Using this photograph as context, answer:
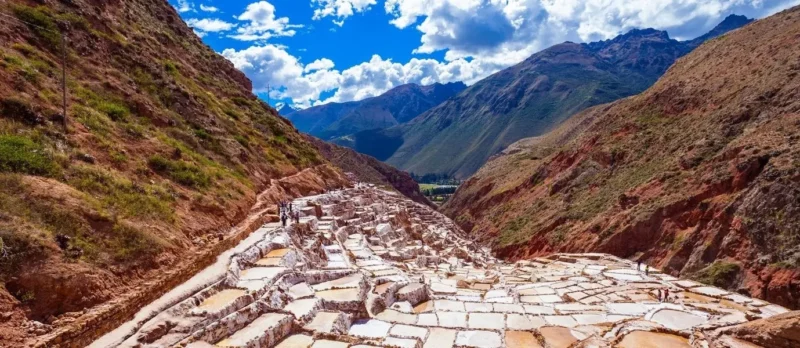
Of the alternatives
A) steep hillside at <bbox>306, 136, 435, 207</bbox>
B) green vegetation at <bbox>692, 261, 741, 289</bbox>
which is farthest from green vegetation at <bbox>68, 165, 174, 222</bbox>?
steep hillside at <bbox>306, 136, 435, 207</bbox>

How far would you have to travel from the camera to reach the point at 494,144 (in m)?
157

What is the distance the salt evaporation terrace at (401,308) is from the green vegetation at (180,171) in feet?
8.83

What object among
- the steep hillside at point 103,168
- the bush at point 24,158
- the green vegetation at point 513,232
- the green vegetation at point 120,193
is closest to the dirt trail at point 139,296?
the steep hillside at point 103,168

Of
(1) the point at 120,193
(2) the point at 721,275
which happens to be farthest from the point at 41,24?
(2) the point at 721,275

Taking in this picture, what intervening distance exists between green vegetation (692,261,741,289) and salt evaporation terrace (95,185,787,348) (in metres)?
6.68

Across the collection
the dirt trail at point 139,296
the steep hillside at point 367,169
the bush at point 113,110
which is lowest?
the dirt trail at point 139,296

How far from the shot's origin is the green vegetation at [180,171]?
13.8 meters

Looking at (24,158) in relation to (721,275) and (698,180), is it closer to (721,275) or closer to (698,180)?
(721,275)

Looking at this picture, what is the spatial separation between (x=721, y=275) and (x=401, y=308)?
17756mm

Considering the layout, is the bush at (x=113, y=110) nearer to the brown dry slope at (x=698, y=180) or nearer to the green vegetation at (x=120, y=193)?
the green vegetation at (x=120, y=193)

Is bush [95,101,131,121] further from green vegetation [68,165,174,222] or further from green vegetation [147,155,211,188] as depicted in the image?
green vegetation [68,165,174,222]

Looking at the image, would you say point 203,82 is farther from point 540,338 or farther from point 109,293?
point 540,338

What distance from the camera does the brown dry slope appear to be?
21172mm

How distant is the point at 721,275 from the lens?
20500mm
